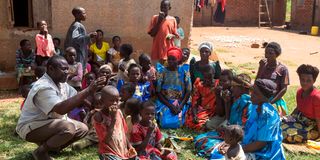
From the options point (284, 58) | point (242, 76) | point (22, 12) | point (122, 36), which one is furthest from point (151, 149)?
point (284, 58)

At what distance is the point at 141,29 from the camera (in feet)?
26.3

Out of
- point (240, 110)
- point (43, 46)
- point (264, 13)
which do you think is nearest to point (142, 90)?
point (240, 110)

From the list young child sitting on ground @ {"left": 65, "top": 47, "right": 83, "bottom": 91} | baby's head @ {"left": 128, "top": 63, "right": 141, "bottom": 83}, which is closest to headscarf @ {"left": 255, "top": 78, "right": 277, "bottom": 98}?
baby's head @ {"left": 128, "top": 63, "right": 141, "bottom": 83}

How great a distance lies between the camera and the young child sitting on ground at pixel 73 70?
5691mm

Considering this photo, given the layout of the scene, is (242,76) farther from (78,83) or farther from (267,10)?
(267,10)

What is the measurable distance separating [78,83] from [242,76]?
2.40 m

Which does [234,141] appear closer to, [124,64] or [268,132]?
[268,132]

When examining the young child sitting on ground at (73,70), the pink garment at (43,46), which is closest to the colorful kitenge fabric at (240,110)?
the young child sitting on ground at (73,70)

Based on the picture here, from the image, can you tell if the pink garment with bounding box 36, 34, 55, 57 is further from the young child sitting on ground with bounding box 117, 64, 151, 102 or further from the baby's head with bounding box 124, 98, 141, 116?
the baby's head with bounding box 124, 98, 141, 116

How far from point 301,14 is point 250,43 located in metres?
6.33

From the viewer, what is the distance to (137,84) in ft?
17.6

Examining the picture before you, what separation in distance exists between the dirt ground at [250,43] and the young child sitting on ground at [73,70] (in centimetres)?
483

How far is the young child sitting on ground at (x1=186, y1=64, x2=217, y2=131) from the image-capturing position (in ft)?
17.5

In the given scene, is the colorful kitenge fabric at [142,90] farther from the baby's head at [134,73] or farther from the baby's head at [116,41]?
the baby's head at [116,41]
